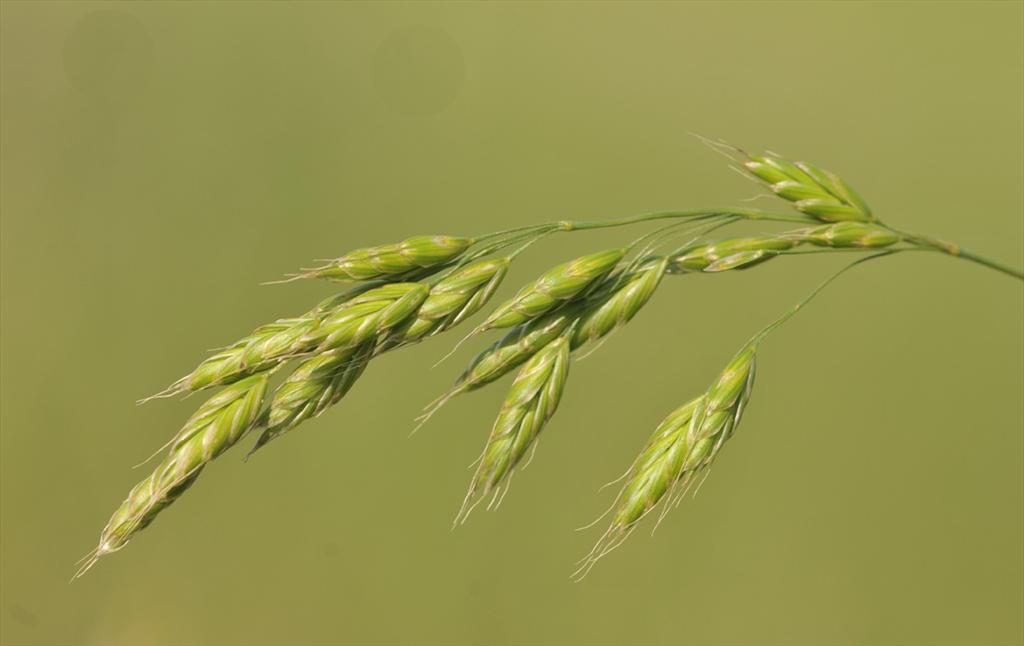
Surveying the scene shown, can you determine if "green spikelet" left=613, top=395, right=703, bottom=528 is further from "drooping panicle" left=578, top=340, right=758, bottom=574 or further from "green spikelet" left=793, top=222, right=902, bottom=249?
"green spikelet" left=793, top=222, right=902, bottom=249

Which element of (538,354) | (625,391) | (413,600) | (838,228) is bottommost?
(413,600)

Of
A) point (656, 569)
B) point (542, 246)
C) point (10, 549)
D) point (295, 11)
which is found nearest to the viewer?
point (656, 569)

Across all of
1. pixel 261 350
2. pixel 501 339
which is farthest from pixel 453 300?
pixel 261 350

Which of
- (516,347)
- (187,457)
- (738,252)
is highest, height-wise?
(738,252)

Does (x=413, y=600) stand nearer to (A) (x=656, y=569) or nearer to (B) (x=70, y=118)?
(A) (x=656, y=569)

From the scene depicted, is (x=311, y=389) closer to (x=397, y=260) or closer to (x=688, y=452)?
(x=397, y=260)

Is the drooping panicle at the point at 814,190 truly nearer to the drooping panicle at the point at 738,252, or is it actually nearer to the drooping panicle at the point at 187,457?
the drooping panicle at the point at 738,252

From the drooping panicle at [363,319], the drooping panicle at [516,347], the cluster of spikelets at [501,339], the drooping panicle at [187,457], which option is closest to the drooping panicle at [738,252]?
the cluster of spikelets at [501,339]

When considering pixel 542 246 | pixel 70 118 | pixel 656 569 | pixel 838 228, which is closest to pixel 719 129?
pixel 542 246

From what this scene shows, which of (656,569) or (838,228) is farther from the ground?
(838,228)
